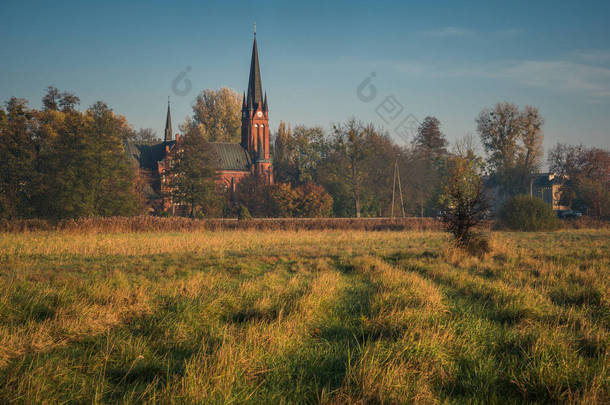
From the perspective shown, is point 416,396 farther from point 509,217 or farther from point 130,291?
point 509,217

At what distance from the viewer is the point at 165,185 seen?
49094mm

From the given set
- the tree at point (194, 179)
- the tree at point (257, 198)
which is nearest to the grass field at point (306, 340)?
the tree at point (194, 179)

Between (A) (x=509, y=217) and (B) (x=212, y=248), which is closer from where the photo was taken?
(B) (x=212, y=248)

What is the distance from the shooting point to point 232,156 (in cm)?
8375

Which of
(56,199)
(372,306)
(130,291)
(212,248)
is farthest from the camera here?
(56,199)

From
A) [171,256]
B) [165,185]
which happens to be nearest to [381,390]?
[171,256]

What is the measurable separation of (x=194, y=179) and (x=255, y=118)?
139 feet

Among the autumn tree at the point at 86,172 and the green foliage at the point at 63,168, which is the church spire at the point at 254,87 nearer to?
the green foliage at the point at 63,168

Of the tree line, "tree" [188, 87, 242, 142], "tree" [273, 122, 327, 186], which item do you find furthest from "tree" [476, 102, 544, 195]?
"tree" [188, 87, 242, 142]

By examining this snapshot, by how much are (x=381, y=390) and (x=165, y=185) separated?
156 ft

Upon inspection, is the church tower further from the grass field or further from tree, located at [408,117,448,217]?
the grass field

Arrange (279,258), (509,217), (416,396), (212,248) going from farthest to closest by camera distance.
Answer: (509,217) → (212,248) → (279,258) → (416,396)

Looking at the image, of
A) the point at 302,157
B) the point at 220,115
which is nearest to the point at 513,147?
the point at 302,157

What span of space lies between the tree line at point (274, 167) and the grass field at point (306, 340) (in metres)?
9.94
